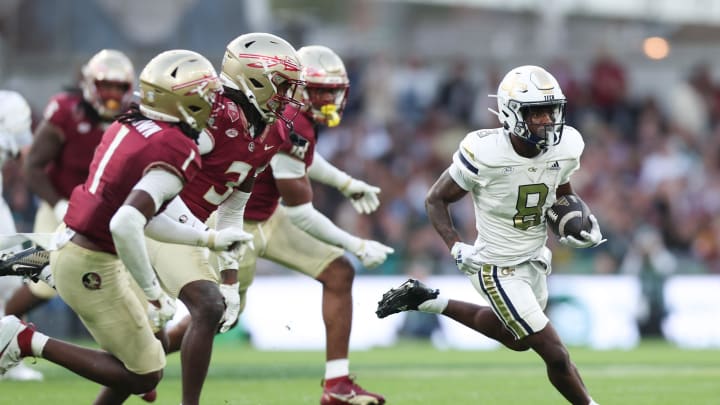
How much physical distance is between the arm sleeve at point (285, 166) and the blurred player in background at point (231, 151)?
2.31ft

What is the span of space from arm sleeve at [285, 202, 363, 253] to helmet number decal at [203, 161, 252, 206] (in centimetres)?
93

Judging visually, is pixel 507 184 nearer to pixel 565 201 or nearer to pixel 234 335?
pixel 565 201

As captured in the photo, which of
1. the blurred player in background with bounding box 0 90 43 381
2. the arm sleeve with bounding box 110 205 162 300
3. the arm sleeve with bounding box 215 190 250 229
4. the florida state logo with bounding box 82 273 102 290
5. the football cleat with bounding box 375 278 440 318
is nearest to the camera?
the arm sleeve with bounding box 110 205 162 300

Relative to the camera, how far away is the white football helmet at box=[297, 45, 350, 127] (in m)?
8.27

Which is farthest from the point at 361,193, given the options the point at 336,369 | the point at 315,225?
the point at 336,369

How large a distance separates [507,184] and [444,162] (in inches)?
411

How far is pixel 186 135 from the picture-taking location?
6184 millimetres

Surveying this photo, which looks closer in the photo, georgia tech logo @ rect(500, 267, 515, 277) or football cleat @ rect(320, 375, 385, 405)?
georgia tech logo @ rect(500, 267, 515, 277)

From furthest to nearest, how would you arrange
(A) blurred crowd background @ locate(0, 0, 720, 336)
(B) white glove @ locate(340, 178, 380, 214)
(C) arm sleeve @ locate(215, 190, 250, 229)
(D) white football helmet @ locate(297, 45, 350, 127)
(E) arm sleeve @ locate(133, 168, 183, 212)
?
(A) blurred crowd background @ locate(0, 0, 720, 336), (B) white glove @ locate(340, 178, 380, 214), (D) white football helmet @ locate(297, 45, 350, 127), (C) arm sleeve @ locate(215, 190, 250, 229), (E) arm sleeve @ locate(133, 168, 183, 212)

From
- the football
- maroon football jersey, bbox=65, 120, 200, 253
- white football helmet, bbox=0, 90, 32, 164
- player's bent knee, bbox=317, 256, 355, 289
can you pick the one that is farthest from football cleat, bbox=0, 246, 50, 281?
white football helmet, bbox=0, 90, 32, 164

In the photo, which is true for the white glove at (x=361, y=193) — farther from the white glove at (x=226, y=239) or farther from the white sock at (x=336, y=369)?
the white glove at (x=226, y=239)

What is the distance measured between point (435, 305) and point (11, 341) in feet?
7.95

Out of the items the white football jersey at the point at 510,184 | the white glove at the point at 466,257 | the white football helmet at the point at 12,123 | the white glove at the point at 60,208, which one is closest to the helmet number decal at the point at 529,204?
the white football jersey at the point at 510,184

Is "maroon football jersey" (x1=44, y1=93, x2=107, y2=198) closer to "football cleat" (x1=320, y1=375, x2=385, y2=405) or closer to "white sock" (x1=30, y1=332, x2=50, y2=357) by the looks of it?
"football cleat" (x1=320, y1=375, x2=385, y2=405)
